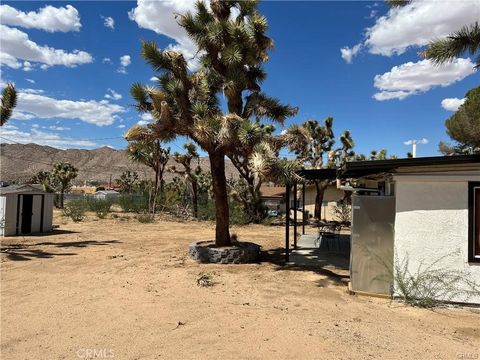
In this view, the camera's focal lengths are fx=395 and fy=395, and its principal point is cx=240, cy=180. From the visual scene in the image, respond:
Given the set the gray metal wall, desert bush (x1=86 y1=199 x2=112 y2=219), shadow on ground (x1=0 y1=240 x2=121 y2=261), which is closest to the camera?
the gray metal wall

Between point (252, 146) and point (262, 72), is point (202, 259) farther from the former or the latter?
point (262, 72)

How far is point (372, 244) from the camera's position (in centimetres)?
738

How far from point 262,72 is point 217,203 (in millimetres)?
4430

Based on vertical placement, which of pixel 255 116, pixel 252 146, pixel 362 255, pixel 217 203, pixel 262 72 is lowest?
pixel 362 255

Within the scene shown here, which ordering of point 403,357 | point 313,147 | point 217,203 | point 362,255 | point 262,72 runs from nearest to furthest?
point 403,357, point 362,255, point 217,203, point 262,72, point 313,147

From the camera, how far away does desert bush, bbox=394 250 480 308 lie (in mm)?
6676

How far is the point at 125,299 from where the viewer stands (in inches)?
273

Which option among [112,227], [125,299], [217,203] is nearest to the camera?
[125,299]

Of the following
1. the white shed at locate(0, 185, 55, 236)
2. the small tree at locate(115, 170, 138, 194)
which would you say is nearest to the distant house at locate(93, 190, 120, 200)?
the small tree at locate(115, 170, 138, 194)

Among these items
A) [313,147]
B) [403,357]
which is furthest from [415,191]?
[313,147]

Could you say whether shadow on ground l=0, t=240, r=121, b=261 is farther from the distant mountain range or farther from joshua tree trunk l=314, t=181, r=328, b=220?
the distant mountain range

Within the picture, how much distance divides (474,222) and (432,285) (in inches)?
50.5

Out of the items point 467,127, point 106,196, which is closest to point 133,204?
point 106,196

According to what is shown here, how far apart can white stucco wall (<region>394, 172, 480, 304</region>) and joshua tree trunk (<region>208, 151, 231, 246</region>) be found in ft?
17.6
